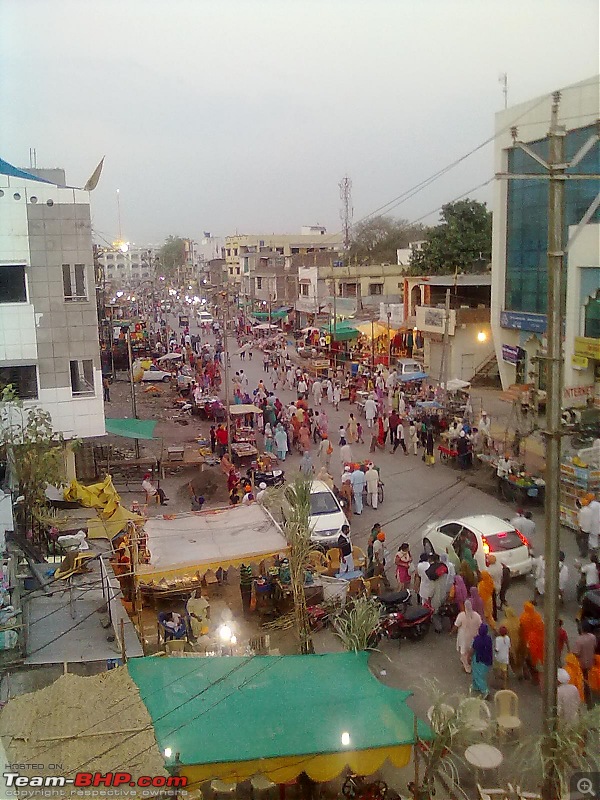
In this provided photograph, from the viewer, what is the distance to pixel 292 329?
5022cm

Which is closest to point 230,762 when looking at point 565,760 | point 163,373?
point 565,760

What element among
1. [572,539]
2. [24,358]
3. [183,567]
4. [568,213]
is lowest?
[572,539]

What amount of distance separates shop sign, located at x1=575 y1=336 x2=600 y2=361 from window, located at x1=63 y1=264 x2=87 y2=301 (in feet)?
40.8

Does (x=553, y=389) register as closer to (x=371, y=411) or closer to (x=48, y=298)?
(x=48, y=298)

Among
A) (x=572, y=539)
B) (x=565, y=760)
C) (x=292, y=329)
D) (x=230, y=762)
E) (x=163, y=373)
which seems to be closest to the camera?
(x=565, y=760)

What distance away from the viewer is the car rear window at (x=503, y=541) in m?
10.6

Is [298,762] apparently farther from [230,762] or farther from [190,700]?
[190,700]

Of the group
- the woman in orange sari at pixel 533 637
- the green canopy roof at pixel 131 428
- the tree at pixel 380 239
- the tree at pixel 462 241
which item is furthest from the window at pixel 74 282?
the tree at pixel 380 239

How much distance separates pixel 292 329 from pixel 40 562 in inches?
1605

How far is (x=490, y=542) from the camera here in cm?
1057

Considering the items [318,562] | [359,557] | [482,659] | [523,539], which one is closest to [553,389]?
[482,659]

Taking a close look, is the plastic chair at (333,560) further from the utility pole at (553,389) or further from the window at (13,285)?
the window at (13,285)

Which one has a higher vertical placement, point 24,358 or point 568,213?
point 568,213

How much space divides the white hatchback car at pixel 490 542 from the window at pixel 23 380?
30.5ft
